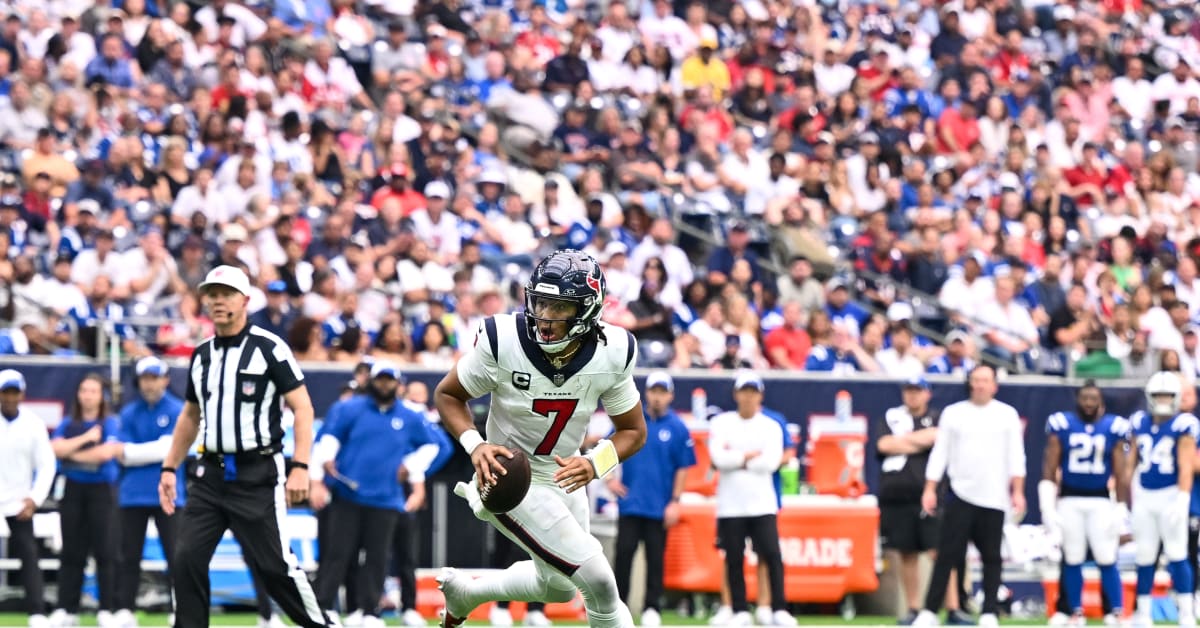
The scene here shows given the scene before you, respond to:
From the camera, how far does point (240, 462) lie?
9.45 m

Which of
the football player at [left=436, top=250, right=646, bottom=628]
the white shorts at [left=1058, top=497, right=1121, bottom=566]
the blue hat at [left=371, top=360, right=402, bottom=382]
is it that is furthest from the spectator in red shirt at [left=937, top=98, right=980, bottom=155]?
the football player at [left=436, top=250, right=646, bottom=628]

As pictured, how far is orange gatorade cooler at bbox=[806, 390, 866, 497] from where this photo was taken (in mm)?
16219

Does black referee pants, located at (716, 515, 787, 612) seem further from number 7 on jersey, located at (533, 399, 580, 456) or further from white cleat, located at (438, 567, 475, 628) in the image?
number 7 on jersey, located at (533, 399, 580, 456)

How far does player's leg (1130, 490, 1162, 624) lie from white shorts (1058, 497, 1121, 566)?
0.18 meters

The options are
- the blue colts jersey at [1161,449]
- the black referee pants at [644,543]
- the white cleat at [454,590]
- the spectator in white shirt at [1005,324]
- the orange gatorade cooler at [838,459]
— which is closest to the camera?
the white cleat at [454,590]

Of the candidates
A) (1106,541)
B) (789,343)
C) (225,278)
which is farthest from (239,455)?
(789,343)

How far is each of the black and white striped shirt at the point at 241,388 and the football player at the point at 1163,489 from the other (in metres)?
7.89

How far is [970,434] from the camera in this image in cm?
1438

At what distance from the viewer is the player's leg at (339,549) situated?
526 inches

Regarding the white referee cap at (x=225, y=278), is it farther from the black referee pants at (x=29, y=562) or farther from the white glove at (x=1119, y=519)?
the white glove at (x=1119, y=519)

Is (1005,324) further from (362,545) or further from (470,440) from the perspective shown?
(470,440)

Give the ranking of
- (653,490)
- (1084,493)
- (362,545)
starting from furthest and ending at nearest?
(1084,493), (653,490), (362,545)

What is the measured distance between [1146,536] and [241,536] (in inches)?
320

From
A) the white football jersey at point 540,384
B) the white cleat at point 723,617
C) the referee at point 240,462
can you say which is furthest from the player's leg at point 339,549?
the white football jersey at point 540,384
